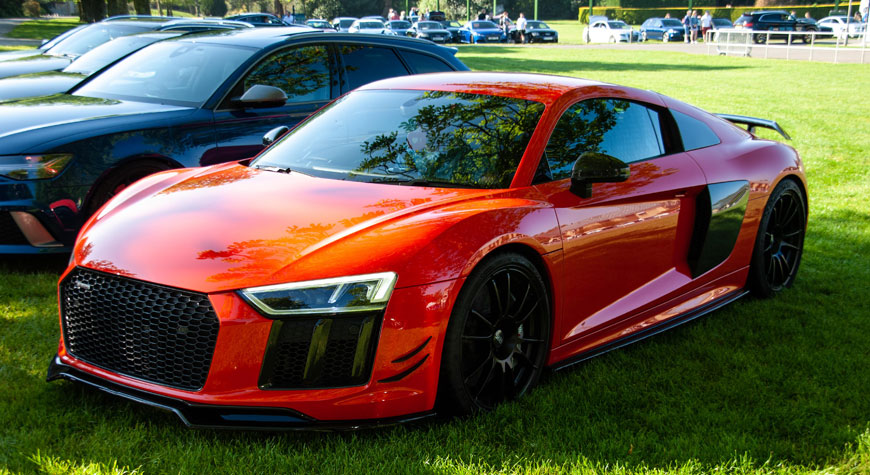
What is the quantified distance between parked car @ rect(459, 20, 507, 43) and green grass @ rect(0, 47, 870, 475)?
45167 mm

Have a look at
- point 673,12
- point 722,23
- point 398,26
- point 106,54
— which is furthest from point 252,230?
point 673,12

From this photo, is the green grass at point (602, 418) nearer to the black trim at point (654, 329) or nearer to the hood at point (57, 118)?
the black trim at point (654, 329)

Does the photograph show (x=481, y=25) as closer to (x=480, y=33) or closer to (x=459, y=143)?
(x=480, y=33)

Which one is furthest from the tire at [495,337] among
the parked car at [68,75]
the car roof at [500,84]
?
the parked car at [68,75]

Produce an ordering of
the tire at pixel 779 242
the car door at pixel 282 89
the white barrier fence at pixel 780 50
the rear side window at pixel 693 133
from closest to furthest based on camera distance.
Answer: the rear side window at pixel 693 133
the tire at pixel 779 242
the car door at pixel 282 89
the white barrier fence at pixel 780 50

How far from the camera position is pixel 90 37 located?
13414mm

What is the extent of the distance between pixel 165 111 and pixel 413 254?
363 centimetres

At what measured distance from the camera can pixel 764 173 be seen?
16.9 ft

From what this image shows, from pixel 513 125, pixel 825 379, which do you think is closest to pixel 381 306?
pixel 513 125

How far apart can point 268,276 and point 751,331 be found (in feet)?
9.96

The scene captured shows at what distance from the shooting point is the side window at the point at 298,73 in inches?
265

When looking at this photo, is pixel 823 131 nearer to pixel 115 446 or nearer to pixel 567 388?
pixel 567 388

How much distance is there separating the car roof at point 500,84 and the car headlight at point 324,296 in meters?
1.64

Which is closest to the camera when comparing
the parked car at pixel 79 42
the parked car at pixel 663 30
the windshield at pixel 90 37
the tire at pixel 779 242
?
the tire at pixel 779 242
